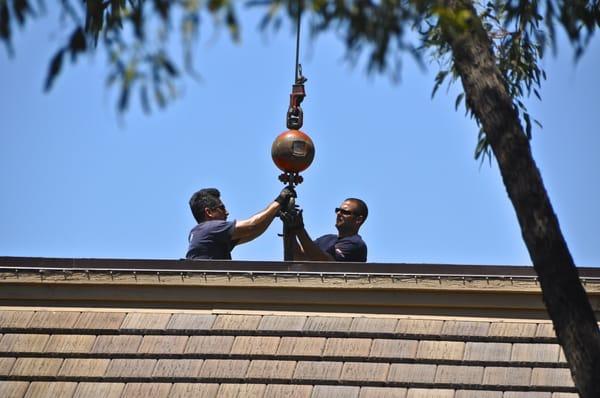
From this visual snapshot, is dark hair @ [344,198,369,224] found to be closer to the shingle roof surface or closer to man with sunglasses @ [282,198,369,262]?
man with sunglasses @ [282,198,369,262]

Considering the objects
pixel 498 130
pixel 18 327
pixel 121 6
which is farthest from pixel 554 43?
pixel 18 327

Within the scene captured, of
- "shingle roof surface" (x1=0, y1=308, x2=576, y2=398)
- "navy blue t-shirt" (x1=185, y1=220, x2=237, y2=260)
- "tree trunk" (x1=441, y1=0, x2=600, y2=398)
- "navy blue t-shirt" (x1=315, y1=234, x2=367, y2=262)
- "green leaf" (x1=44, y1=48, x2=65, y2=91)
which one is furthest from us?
"navy blue t-shirt" (x1=315, y1=234, x2=367, y2=262)

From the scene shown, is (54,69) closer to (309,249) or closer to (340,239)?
(309,249)

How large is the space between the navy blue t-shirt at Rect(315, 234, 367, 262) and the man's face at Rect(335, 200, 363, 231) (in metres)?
0.17

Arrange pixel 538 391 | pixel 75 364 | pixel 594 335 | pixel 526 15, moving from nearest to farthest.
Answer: pixel 594 335 < pixel 526 15 < pixel 538 391 < pixel 75 364

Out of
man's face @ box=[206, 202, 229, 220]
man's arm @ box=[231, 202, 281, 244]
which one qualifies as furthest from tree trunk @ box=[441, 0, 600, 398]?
man's face @ box=[206, 202, 229, 220]

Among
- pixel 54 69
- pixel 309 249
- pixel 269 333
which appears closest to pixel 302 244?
pixel 309 249

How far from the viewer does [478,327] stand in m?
7.70

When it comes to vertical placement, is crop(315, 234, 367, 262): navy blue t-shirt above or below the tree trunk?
above

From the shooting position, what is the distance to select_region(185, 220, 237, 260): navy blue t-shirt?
8727 millimetres

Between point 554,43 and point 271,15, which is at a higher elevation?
point 554,43

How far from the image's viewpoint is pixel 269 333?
779 cm

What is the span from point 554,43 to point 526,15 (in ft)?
2.34

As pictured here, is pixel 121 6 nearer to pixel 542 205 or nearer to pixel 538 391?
pixel 542 205
